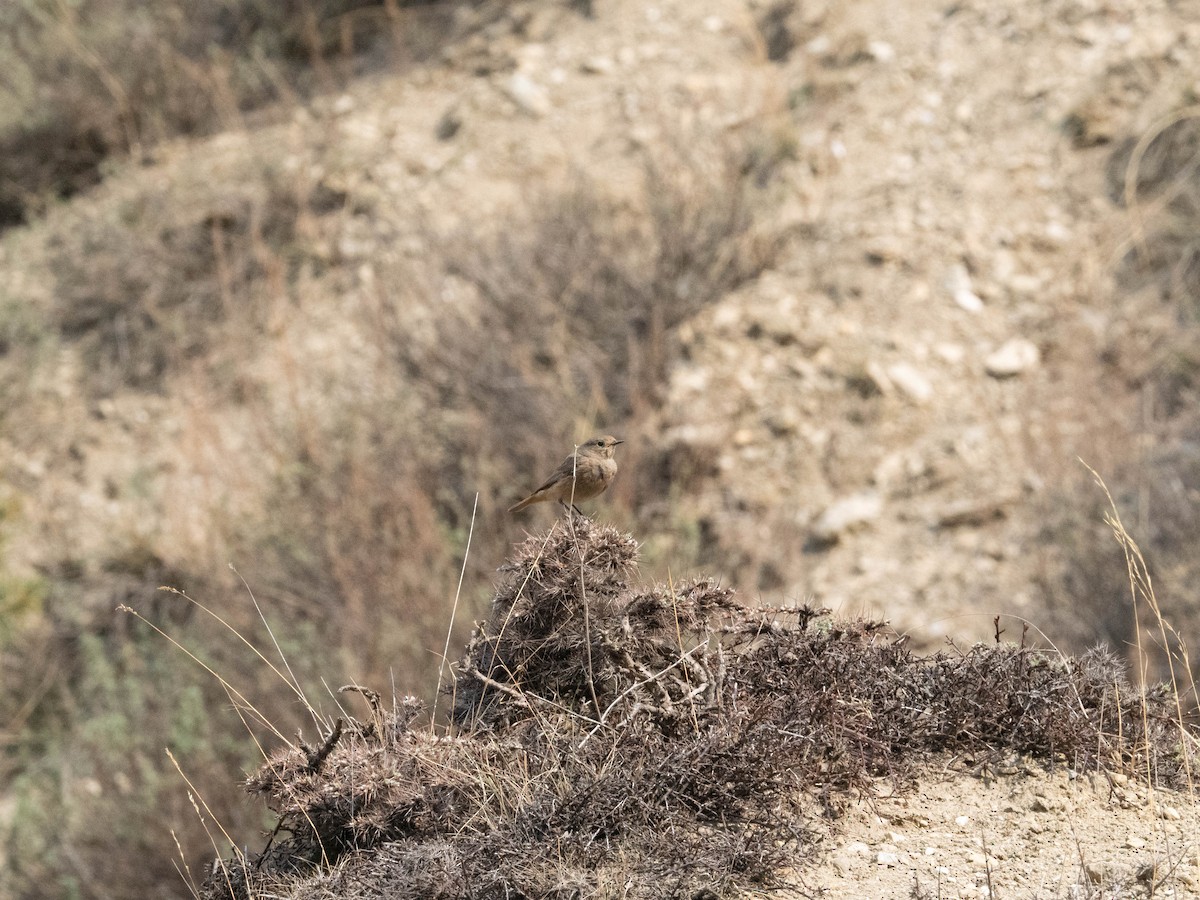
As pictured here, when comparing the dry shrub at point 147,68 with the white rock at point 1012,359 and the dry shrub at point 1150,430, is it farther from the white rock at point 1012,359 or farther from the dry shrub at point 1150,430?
the dry shrub at point 1150,430

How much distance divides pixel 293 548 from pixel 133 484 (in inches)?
97.3

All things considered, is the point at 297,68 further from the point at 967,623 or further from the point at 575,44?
the point at 967,623

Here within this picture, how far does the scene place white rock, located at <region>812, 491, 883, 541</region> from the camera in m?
8.05

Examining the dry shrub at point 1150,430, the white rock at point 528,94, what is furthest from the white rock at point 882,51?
the white rock at point 528,94

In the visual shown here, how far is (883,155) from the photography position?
9.59m

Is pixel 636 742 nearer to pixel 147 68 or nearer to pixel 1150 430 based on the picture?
pixel 1150 430

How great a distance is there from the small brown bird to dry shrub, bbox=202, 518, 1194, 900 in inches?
26.5

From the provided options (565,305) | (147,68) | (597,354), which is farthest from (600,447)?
(147,68)

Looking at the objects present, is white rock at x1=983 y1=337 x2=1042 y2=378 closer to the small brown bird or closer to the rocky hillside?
the rocky hillside

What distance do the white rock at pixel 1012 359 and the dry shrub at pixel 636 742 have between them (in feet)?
15.6

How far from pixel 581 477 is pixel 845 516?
157 inches

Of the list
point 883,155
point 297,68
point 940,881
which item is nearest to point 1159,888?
point 940,881

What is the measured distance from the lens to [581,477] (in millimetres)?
4457

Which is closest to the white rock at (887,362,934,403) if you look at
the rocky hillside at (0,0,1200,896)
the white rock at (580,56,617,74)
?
the rocky hillside at (0,0,1200,896)
